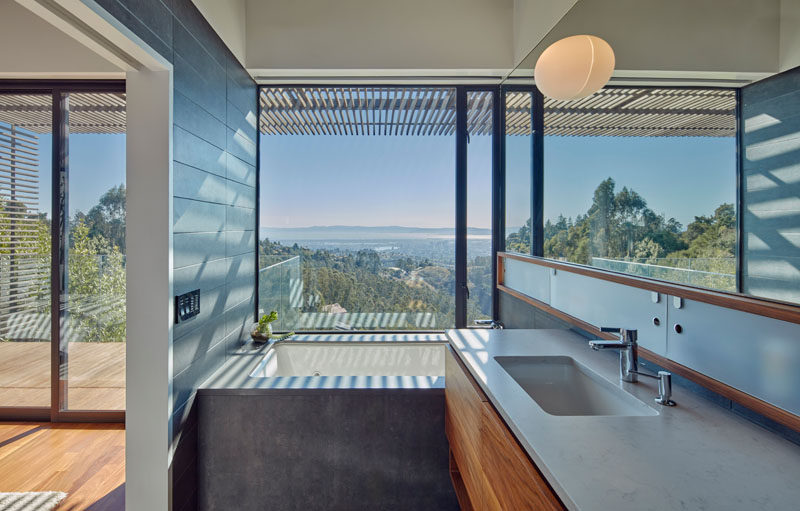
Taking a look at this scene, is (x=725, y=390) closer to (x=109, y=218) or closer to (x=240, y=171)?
(x=240, y=171)

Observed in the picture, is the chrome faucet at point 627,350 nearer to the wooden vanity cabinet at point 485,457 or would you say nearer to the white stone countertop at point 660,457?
the white stone countertop at point 660,457

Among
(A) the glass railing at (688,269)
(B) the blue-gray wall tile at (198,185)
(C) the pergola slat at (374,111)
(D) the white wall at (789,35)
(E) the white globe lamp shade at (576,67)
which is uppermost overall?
(C) the pergola slat at (374,111)

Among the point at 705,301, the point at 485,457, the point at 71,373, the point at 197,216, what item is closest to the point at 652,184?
the point at 705,301

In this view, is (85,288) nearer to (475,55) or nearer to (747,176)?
(475,55)

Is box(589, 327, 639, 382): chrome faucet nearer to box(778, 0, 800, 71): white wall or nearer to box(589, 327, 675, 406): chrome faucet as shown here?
box(589, 327, 675, 406): chrome faucet

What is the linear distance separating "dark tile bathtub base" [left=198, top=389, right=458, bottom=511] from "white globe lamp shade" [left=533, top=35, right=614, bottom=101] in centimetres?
152

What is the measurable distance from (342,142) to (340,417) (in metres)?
1.93

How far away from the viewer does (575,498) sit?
0.61m

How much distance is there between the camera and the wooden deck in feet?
8.28

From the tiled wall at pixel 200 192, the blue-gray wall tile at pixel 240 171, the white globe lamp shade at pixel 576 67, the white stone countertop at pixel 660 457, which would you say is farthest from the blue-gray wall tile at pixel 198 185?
the white globe lamp shade at pixel 576 67

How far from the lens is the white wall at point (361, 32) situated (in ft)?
7.82

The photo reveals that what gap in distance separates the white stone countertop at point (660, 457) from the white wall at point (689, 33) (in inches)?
30.7

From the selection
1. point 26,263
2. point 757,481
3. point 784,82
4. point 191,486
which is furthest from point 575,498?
point 26,263

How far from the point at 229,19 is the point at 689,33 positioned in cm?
226
